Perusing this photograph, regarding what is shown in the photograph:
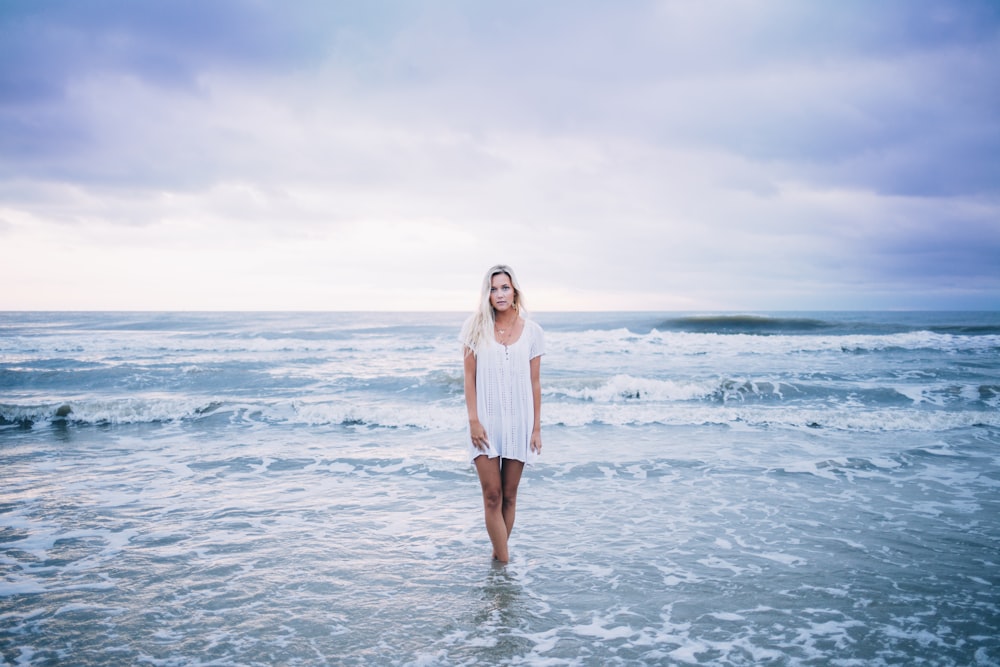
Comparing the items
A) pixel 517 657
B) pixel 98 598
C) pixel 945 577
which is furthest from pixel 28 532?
pixel 945 577

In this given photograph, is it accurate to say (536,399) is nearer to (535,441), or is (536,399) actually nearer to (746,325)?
(535,441)

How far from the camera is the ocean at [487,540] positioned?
3.85m

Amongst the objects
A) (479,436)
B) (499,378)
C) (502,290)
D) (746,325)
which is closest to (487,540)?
(479,436)

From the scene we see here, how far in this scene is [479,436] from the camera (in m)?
4.48

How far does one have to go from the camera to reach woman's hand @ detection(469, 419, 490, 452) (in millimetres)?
4469

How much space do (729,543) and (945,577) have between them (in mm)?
1701

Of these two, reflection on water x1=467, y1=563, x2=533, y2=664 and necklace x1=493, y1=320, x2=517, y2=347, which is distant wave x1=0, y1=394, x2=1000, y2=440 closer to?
reflection on water x1=467, y1=563, x2=533, y2=664

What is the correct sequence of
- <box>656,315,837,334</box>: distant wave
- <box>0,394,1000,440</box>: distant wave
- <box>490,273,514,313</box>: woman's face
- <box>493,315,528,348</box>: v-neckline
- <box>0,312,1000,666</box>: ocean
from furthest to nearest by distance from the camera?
<box>656,315,837,334</box>: distant wave, <box>0,394,1000,440</box>: distant wave, <box>493,315,528,348</box>: v-neckline, <box>490,273,514,313</box>: woman's face, <box>0,312,1000,666</box>: ocean

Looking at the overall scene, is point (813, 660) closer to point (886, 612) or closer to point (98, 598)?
point (886, 612)

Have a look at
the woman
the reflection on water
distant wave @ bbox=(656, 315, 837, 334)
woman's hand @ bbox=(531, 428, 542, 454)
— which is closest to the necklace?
the woman

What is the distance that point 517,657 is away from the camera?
3.65 meters

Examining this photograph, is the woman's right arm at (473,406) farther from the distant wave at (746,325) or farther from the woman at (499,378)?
the distant wave at (746,325)

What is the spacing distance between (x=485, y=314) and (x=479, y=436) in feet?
3.16

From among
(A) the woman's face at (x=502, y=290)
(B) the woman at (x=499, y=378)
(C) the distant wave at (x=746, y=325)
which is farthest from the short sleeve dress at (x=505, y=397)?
(C) the distant wave at (x=746, y=325)
